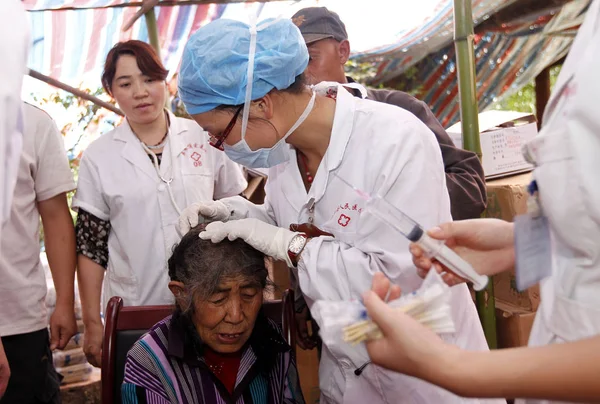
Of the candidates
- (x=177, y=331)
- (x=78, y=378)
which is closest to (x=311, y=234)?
(x=177, y=331)

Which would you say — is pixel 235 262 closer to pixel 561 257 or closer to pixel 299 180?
pixel 299 180

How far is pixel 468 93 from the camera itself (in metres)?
2.81

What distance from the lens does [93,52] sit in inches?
166

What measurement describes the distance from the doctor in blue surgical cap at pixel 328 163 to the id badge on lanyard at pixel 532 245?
0.52 metres

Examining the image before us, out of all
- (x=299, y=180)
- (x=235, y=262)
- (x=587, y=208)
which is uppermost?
(x=587, y=208)

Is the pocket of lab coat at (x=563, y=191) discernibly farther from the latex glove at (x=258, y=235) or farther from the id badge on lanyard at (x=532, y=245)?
the latex glove at (x=258, y=235)

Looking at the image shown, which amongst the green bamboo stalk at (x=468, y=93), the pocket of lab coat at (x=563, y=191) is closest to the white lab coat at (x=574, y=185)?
the pocket of lab coat at (x=563, y=191)

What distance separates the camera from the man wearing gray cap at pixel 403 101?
252 cm

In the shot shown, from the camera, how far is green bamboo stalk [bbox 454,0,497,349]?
274 cm

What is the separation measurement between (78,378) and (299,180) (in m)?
2.42

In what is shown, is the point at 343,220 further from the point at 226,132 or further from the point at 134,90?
the point at 134,90

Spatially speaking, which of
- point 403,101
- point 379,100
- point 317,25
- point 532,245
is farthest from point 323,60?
point 532,245

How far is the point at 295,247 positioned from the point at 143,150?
4.53 ft

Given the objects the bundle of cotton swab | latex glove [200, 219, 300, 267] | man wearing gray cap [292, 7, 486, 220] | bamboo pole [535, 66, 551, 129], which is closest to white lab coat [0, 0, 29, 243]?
the bundle of cotton swab
